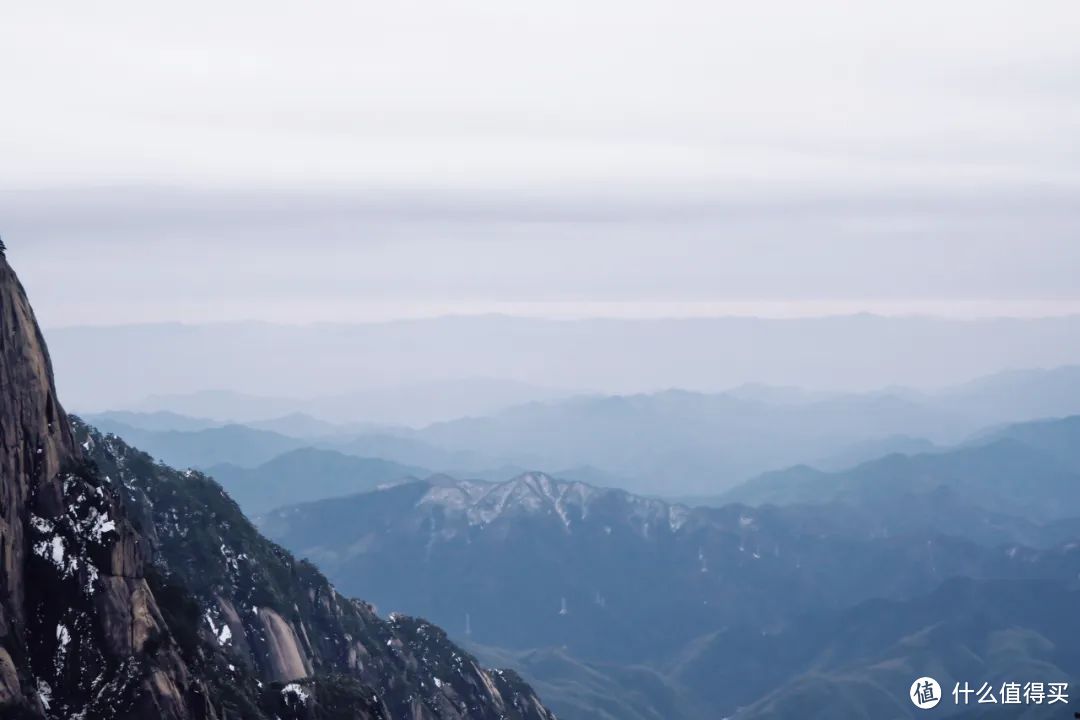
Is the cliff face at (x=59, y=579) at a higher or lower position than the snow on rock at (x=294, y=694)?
higher

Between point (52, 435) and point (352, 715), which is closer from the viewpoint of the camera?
point (52, 435)

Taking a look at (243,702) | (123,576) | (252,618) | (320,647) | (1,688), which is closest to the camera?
(1,688)

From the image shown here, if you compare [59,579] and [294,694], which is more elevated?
[59,579]

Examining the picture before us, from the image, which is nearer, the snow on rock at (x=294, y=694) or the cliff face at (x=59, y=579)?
the cliff face at (x=59, y=579)

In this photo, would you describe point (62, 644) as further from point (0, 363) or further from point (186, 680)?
point (0, 363)

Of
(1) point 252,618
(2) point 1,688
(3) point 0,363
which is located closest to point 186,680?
(2) point 1,688

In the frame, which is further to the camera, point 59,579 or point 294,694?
point 294,694

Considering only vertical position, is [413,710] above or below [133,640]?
below

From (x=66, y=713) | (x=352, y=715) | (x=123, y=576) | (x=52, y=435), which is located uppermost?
(x=52, y=435)

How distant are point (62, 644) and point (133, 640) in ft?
15.7

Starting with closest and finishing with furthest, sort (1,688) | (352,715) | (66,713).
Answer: (1,688)
(66,713)
(352,715)

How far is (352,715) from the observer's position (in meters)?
126

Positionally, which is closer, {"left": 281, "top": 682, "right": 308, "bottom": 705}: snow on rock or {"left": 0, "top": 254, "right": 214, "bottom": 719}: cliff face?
{"left": 0, "top": 254, "right": 214, "bottom": 719}: cliff face

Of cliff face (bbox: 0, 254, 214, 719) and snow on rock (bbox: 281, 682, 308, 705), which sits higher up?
cliff face (bbox: 0, 254, 214, 719)
